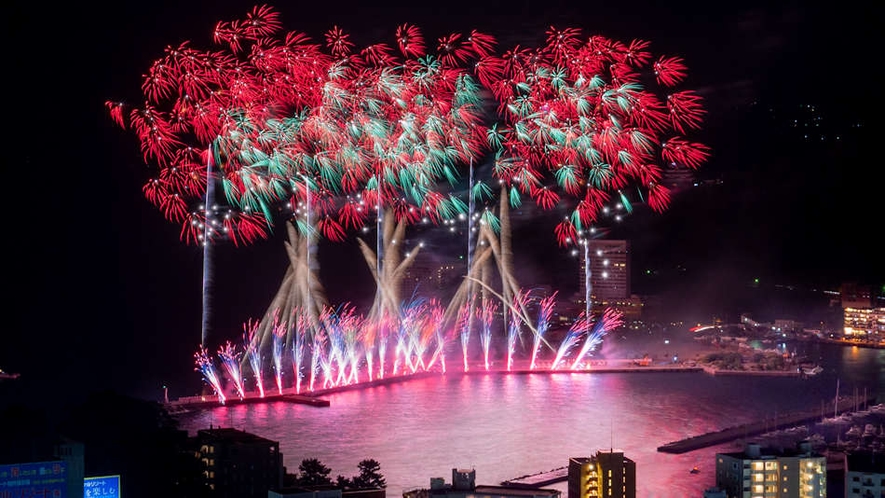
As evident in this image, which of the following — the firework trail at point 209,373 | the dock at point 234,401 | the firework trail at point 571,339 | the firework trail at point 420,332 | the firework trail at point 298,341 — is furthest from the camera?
the firework trail at point 571,339

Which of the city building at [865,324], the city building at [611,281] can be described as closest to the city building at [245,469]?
the city building at [611,281]

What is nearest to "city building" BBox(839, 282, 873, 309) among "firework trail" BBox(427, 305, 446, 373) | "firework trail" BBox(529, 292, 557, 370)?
"firework trail" BBox(529, 292, 557, 370)

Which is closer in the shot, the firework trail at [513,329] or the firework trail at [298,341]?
the firework trail at [298,341]

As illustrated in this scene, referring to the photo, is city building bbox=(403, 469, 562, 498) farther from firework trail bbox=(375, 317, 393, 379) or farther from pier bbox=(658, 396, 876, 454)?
firework trail bbox=(375, 317, 393, 379)

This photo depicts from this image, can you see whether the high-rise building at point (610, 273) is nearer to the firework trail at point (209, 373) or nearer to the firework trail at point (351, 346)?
the firework trail at point (351, 346)


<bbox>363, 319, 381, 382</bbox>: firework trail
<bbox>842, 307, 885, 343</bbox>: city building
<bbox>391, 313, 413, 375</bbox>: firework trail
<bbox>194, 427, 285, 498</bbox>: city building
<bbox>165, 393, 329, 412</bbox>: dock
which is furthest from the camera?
<bbox>842, 307, 885, 343</bbox>: city building

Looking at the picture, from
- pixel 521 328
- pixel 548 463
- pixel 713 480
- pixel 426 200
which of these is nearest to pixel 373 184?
pixel 426 200

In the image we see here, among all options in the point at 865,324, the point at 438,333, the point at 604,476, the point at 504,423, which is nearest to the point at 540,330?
the point at 438,333
